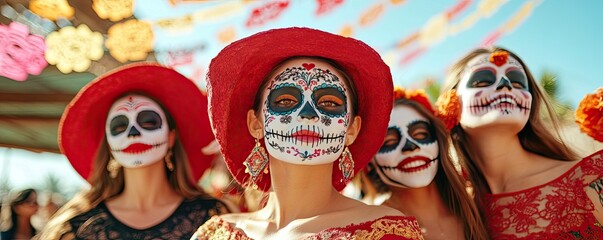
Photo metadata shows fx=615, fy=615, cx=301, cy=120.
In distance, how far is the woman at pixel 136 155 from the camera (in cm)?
415

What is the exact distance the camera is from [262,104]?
3104mm

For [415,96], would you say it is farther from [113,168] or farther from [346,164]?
[113,168]

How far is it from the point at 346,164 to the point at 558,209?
4.84ft

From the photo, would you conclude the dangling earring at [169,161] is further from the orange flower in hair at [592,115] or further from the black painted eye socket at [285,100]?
the orange flower in hair at [592,115]

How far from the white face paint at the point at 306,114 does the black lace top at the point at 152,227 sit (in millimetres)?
1369

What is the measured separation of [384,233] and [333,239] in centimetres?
22

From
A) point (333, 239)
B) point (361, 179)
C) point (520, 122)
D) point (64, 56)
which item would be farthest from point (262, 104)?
point (64, 56)

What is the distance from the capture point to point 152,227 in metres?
4.11

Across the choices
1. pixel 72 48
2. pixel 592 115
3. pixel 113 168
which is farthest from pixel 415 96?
pixel 72 48

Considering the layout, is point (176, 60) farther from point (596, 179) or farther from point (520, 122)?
point (596, 179)

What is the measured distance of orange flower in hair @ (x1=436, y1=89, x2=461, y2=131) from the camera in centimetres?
429

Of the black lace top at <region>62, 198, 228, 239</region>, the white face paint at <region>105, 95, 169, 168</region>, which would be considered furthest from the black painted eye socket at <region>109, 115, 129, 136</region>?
the black lace top at <region>62, 198, 228, 239</region>

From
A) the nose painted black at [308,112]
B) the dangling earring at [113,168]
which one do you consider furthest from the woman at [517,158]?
the dangling earring at [113,168]

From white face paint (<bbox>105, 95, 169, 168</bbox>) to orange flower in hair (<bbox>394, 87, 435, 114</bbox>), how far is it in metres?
1.71
